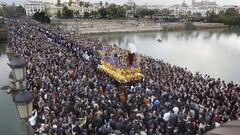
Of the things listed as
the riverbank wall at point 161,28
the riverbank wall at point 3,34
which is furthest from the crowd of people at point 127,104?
the riverbank wall at point 161,28

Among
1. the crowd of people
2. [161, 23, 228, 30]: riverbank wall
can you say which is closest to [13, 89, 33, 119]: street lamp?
the crowd of people

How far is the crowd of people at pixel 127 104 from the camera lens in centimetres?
991

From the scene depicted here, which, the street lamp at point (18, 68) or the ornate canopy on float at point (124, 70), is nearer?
the street lamp at point (18, 68)

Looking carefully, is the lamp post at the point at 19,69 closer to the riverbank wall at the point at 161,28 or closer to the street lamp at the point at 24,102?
the street lamp at the point at 24,102

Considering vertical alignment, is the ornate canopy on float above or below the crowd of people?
above

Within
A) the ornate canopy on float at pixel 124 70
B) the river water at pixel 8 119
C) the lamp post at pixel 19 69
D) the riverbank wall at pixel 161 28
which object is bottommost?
the river water at pixel 8 119

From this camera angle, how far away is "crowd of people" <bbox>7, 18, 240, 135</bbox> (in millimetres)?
9914

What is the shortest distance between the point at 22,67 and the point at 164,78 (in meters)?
12.4

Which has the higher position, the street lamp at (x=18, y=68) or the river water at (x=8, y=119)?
the street lamp at (x=18, y=68)

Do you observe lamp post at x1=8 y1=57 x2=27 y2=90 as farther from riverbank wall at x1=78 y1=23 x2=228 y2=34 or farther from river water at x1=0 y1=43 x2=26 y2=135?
riverbank wall at x1=78 y1=23 x2=228 y2=34

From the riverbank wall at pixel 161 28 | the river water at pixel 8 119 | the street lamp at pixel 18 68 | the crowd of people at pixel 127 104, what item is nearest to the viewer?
the street lamp at pixel 18 68

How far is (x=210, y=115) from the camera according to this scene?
10375 mm

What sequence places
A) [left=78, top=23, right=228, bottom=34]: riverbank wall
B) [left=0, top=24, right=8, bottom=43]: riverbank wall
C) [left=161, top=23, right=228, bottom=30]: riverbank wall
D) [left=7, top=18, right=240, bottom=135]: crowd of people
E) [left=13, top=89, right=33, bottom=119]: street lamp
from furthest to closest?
[left=161, top=23, right=228, bottom=30]: riverbank wall, [left=78, top=23, right=228, bottom=34]: riverbank wall, [left=0, top=24, right=8, bottom=43]: riverbank wall, [left=7, top=18, right=240, bottom=135]: crowd of people, [left=13, top=89, right=33, bottom=119]: street lamp

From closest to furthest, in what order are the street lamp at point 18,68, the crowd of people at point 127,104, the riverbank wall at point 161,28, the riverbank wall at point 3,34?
the street lamp at point 18,68, the crowd of people at point 127,104, the riverbank wall at point 3,34, the riverbank wall at point 161,28
